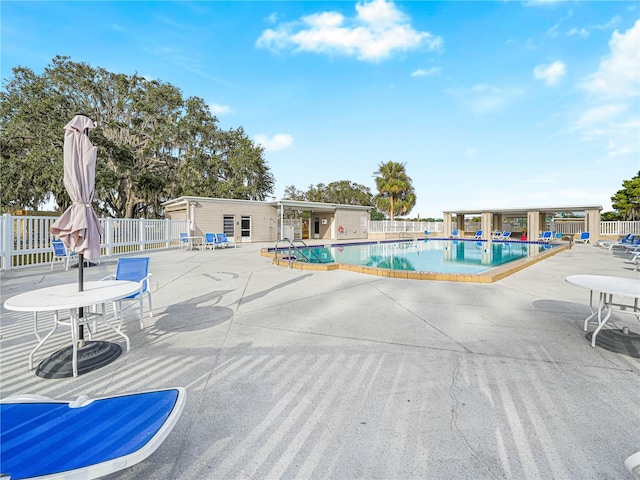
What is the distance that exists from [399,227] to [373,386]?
90.6 feet

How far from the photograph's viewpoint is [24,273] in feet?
25.2

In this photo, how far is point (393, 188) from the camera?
31.9 metres

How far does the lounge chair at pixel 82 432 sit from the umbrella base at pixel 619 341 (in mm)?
3988

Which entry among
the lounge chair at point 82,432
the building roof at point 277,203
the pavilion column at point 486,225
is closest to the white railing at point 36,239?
the building roof at point 277,203

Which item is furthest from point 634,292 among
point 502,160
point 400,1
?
point 502,160

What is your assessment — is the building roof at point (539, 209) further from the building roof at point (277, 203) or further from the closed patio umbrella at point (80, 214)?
the closed patio umbrella at point (80, 214)

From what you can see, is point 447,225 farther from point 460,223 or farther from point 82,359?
point 82,359

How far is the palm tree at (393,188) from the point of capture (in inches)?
1264

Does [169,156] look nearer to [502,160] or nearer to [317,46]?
[317,46]

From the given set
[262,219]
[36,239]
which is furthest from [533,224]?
[36,239]

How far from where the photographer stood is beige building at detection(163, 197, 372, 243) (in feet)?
58.6

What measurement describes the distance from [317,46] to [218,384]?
1610cm

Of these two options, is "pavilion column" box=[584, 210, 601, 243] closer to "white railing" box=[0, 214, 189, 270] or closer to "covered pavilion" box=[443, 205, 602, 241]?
"covered pavilion" box=[443, 205, 602, 241]

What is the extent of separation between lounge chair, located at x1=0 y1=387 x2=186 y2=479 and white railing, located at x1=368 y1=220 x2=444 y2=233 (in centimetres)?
2671
